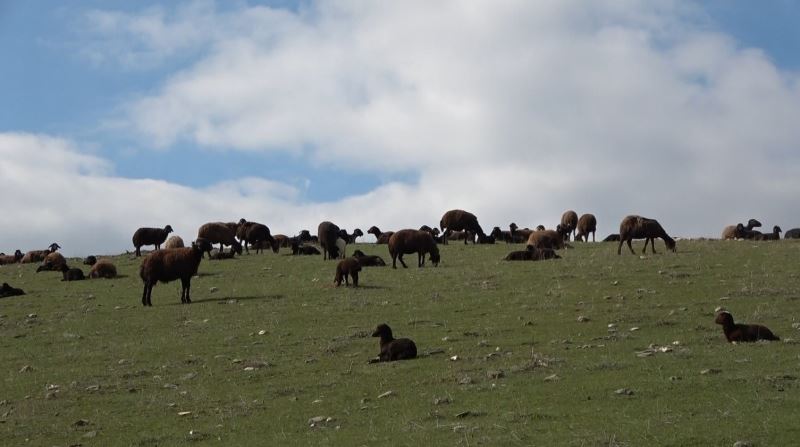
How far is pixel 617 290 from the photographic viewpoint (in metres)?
26.7

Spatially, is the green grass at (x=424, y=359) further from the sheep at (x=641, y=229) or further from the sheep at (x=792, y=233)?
the sheep at (x=792, y=233)

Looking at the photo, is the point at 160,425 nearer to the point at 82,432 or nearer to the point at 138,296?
the point at 82,432

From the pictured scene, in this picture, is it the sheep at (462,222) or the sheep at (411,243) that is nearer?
the sheep at (411,243)

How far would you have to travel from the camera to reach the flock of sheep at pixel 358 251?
29266mm

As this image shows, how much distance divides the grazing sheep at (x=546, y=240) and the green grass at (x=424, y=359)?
5.18 metres

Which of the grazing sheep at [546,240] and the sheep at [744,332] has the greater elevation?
the grazing sheep at [546,240]

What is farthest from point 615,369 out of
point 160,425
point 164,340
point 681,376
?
point 164,340

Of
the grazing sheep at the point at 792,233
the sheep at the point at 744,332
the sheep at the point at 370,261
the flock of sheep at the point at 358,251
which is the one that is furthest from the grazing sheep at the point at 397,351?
the grazing sheep at the point at 792,233

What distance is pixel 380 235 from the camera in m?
51.9

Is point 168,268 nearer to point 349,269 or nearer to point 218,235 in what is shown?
point 349,269

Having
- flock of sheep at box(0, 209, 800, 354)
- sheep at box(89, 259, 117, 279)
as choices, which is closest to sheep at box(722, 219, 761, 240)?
flock of sheep at box(0, 209, 800, 354)

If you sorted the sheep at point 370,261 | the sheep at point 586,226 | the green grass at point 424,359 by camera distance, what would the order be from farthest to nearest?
the sheep at point 586,226 < the sheep at point 370,261 < the green grass at point 424,359

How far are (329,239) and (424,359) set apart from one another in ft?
71.7

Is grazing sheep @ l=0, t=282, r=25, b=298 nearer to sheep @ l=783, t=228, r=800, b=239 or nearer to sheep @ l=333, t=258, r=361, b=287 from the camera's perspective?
sheep @ l=333, t=258, r=361, b=287
